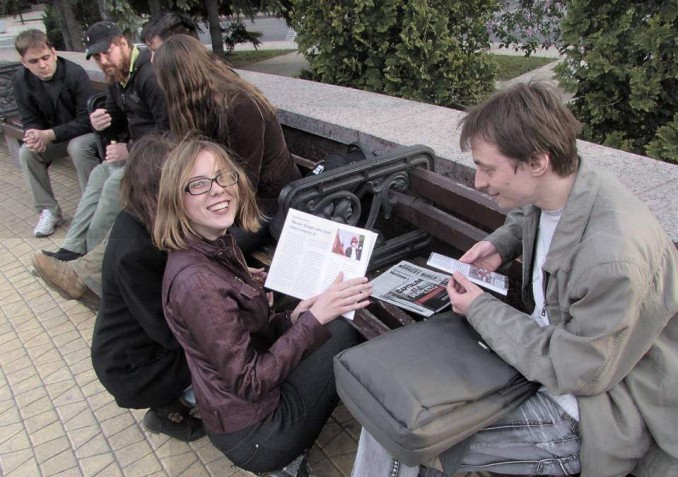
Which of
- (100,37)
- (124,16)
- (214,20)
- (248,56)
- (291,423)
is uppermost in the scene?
(100,37)

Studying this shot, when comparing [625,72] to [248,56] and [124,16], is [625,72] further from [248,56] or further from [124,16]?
[248,56]

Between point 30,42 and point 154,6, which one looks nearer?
point 30,42

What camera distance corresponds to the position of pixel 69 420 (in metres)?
2.97

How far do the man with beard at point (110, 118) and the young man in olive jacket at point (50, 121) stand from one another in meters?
0.63

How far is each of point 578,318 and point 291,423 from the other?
1.12m

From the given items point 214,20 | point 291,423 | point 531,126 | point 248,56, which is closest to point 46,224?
point 291,423

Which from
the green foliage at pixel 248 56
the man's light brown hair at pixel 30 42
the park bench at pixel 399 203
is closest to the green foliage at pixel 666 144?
the park bench at pixel 399 203

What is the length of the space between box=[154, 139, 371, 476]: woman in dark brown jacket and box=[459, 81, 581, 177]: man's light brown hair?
82 centimetres

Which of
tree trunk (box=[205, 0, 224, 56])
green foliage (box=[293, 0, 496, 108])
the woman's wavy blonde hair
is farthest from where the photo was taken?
tree trunk (box=[205, 0, 224, 56])

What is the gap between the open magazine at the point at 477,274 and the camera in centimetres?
219

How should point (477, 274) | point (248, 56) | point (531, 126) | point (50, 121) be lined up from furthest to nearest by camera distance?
point (248, 56) < point (50, 121) < point (477, 274) < point (531, 126)

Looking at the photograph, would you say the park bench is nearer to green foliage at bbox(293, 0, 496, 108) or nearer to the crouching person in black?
the crouching person in black

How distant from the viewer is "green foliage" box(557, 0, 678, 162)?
3836 millimetres

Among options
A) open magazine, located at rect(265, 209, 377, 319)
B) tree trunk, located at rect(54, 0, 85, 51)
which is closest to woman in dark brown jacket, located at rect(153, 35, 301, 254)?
open magazine, located at rect(265, 209, 377, 319)
